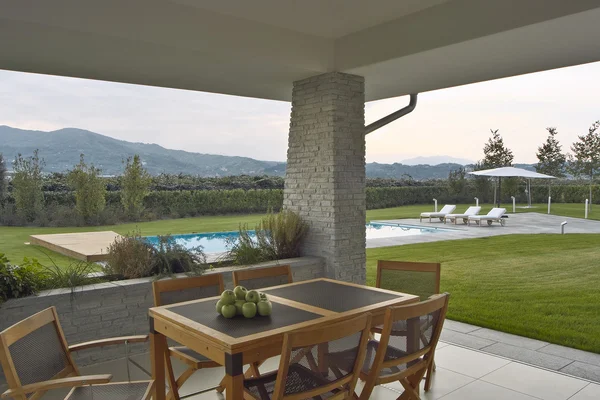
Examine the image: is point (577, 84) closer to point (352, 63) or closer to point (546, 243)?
point (546, 243)

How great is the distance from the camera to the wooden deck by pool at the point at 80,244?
27.9 feet

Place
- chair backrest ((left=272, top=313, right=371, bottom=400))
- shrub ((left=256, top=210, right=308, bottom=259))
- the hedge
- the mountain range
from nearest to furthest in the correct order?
chair backrest ((left=272, top=313, right=371, bottom=400)), shrub ((left=256, top=210, right=308, bottom=259)), the mountain range, the hedge

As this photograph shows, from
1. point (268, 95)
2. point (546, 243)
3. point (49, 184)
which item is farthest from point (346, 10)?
point (49, 184)

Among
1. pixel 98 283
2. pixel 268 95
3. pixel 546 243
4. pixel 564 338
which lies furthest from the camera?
pixel 546 243

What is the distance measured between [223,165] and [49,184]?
6.11 metres

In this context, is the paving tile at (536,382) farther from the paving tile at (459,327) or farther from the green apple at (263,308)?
the green apple at (263,308)

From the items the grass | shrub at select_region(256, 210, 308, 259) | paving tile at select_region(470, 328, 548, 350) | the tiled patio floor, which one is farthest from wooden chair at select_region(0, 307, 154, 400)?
the grass

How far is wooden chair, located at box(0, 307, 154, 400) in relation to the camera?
2.23 metres

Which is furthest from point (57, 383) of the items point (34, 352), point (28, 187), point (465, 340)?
point (28, 187)

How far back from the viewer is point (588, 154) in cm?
2423

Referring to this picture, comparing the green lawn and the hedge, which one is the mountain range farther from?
the green lawn

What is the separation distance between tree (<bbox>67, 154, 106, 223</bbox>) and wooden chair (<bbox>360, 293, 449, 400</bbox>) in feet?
43.1

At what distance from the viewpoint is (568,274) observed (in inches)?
348

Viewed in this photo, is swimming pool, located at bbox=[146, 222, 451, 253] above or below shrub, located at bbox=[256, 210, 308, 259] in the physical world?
below
